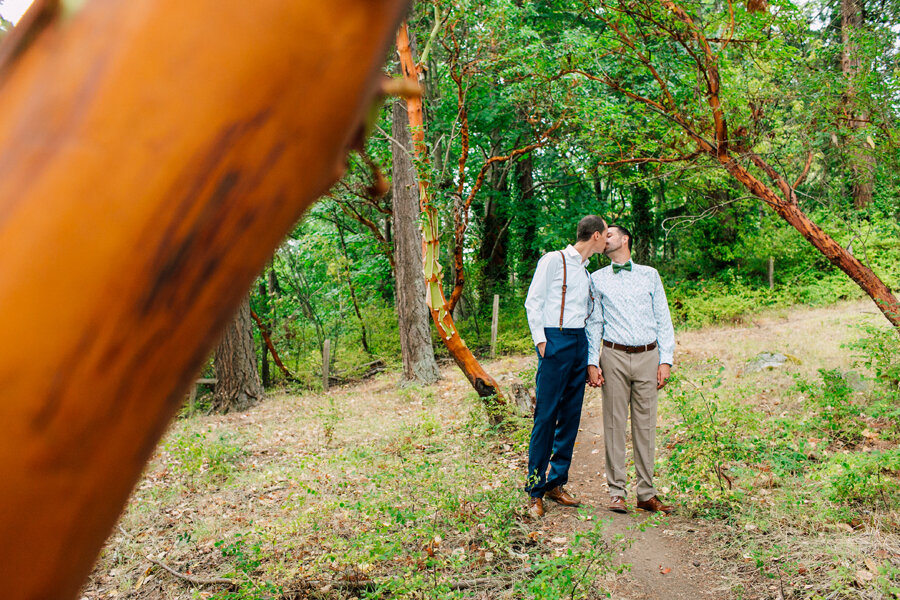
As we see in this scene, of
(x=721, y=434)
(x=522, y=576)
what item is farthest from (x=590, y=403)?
(x=522, y=576)

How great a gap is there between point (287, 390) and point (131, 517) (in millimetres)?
8104

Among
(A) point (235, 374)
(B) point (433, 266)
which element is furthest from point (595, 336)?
(A) point (235, 374)

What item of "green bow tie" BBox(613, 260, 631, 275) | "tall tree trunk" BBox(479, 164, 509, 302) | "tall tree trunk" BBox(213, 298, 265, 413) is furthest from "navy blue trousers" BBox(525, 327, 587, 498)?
"tall tree trunk" BBox(479, 164, 509, 302)

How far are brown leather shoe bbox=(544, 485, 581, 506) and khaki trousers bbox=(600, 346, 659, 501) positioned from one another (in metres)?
0.34

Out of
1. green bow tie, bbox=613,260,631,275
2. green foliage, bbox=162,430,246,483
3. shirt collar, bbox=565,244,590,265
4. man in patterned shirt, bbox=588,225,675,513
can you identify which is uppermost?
shirt collar, bbox=565,244,590,265

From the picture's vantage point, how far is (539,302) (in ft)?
14.7

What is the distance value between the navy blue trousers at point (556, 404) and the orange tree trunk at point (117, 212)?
4099 mm

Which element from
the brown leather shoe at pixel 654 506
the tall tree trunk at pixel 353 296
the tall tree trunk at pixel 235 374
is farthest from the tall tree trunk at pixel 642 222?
the brown leather shoe at pixel 654 506

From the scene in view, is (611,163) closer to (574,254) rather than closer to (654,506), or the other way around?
(574,254)

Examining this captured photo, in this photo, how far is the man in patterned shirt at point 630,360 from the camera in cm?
447

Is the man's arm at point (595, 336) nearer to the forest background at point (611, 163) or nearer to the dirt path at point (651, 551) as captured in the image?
the dirt path at point (651, 551)

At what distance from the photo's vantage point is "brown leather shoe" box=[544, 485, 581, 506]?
4.66 meters

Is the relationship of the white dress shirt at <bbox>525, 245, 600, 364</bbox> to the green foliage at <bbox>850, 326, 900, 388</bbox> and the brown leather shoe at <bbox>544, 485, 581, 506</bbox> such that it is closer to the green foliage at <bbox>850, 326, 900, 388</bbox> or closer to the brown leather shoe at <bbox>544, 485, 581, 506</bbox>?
the brown leather shoe at <bbox>544, 485, 581, 506</bbox>

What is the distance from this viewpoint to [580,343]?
4.48m
